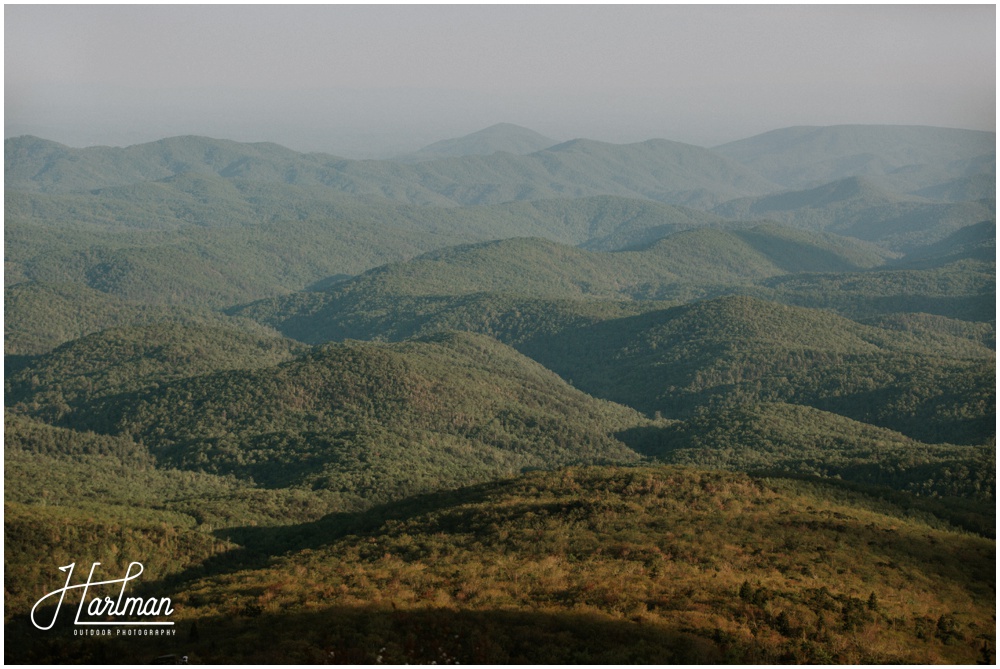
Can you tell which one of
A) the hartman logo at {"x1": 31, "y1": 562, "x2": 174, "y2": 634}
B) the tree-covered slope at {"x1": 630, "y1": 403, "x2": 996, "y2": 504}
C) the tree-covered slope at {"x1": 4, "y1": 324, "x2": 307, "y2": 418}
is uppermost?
the hartman logo at {"x1": 31, "y1": 562, "x2": 174, "y2": 634}

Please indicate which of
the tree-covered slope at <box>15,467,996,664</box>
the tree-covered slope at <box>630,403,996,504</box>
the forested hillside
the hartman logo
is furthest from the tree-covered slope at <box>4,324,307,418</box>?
the hartman logo

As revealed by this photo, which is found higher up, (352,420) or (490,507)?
(490,507)

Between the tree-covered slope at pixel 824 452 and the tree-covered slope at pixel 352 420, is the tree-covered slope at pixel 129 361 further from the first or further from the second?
the tree-covered slope at pixel 824 452

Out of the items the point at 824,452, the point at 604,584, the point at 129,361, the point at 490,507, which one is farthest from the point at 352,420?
the point at 604,584

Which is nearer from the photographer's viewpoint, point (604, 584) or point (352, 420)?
point (604, 584)

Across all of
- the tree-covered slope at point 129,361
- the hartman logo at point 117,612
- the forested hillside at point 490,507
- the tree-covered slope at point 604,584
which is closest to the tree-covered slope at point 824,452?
the forested hillside at point 490,507

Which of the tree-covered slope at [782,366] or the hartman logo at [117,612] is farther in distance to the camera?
the tree-covered slope at [782,366]

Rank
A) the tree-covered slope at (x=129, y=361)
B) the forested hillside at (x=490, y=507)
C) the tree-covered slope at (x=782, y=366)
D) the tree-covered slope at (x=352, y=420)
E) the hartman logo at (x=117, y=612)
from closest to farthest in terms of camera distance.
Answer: the forested hillside at (x=490, y=507) → the hartman logo at (x=117, y=612) → the tree-covered slope at (x=352, y=420) → the tree-covered slope at (x=782, y=366) → the tree-covered slope at (x=129, y=361)

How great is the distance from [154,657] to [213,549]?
2473cm

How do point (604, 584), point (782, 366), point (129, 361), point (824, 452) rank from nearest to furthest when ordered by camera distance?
point (604, 584) → point (824, 452) → point (129, 361) → point (782, 366)

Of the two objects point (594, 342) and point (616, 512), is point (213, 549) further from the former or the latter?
point (594, 342)

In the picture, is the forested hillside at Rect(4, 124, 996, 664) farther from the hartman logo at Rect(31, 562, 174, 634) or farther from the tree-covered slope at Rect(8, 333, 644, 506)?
the hartman logo at Rect(31, 562, 174, 634)

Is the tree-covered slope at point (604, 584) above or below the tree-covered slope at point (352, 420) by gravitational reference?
above

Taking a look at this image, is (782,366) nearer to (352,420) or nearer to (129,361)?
(352,420)
